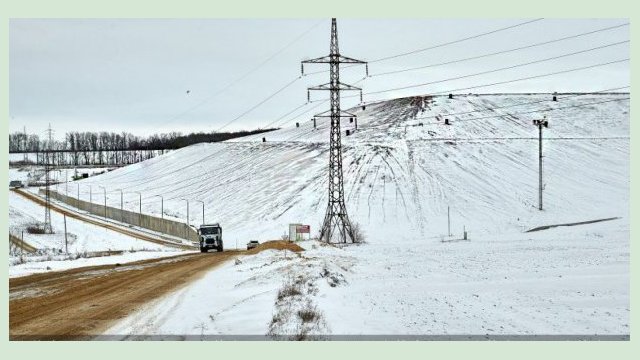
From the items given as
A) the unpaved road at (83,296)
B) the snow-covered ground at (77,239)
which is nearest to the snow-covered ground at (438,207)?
the unpaved road at (83,296)

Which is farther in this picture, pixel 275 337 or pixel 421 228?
pixel 421 228

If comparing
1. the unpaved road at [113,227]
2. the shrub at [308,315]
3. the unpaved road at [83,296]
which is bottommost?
the unpaved road at [113,227]

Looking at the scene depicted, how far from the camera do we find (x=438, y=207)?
94.1m

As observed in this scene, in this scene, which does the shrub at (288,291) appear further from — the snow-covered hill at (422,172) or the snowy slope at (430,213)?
the snow-covered hill at (422,172)

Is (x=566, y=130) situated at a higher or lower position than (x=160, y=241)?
higher

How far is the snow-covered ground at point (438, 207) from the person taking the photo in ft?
69.2

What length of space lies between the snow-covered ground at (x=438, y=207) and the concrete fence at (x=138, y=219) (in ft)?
16.6

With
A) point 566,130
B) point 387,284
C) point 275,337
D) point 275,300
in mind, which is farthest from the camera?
point 566,130

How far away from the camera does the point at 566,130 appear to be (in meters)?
133

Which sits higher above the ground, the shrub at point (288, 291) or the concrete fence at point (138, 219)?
the shrub at point (288, 291)

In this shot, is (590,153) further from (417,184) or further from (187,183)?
(187,183)

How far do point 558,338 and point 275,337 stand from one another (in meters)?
7.47

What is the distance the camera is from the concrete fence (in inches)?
4166

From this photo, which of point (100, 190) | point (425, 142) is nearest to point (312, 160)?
point (425, 142)
